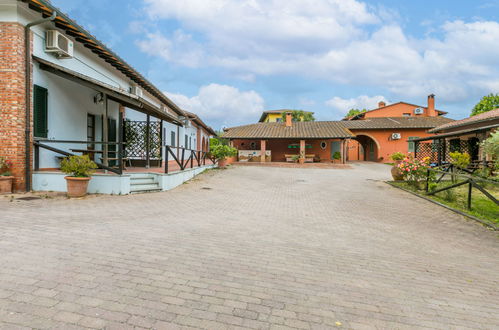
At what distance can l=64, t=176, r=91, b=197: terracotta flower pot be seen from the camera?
7.12 meters

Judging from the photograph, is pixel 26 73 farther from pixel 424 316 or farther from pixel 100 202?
pixel 424 316

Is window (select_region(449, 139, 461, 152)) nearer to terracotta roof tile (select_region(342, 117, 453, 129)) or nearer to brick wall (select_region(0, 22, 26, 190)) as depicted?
terracotta roof tile (select_region(342, 117, 453, 129))

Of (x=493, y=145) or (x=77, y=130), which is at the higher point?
(x=77, y=130)

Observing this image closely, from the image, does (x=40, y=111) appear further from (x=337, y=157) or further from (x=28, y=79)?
(x=337, y=157)

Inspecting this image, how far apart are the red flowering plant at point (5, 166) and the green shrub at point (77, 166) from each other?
4.20 ft


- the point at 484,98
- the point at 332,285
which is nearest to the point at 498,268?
the point at 332,285

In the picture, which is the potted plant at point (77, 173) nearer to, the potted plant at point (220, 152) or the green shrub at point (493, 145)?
the green shrub at point (493, 145)

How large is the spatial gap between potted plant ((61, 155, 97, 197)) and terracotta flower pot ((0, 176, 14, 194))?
127cm

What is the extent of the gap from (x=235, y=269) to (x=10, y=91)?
7.46 meters

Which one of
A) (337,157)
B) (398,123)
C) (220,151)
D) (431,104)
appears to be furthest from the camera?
(431,104)

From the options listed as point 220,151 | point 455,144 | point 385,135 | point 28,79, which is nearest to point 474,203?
point 455,144

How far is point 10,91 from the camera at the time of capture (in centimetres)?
707

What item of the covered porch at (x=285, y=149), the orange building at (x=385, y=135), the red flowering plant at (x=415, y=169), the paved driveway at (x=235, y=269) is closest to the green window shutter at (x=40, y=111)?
the paved driveway at (x=235, y=269)

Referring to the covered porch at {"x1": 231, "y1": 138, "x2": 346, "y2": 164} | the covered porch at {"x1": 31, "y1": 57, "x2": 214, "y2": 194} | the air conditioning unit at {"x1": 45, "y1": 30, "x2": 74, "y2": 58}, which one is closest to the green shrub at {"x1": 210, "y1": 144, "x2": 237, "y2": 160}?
the covered porch at {"x1": 31, "y1": 57, "x2": 214, "y2": 194}
